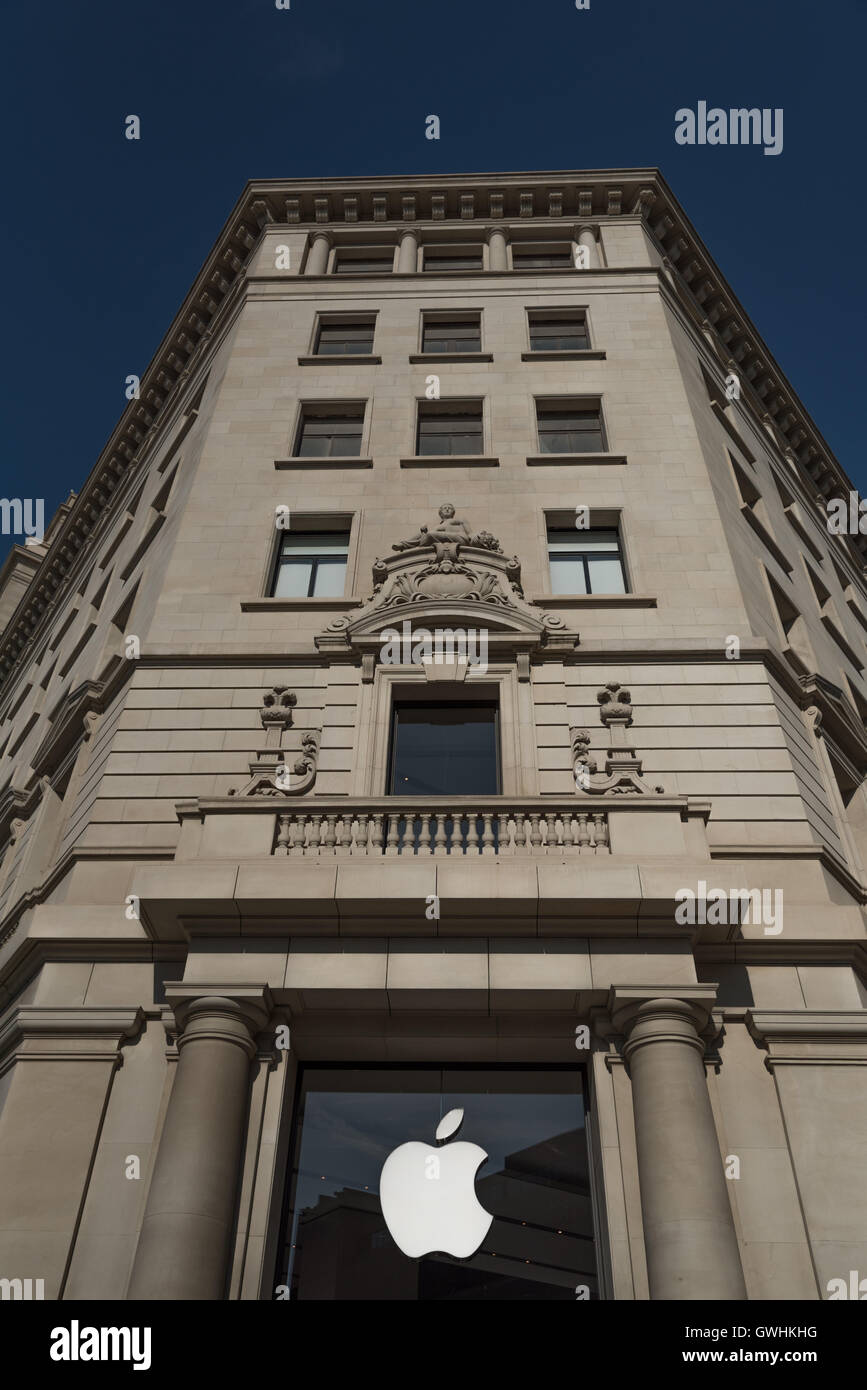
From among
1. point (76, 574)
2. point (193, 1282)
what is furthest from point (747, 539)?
point (76, 574)

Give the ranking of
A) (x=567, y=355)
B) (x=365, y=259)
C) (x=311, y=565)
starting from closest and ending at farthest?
(x=311, y=565) → (x=567, y=355) → (x=365, y=259)

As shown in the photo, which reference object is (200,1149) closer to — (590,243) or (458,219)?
(590,243)

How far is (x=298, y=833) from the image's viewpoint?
44.7 feet

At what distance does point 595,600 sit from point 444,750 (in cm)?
450

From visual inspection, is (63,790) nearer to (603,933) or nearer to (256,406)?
(256,406)

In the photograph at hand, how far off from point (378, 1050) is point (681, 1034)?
4102 millimetres

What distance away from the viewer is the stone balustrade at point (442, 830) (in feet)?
43.8

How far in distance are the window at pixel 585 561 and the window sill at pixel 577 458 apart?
6.01ft

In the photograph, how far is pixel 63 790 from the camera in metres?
20.7

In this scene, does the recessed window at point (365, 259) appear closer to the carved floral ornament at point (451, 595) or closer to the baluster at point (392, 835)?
the carved floral ornament at point (451, 595)

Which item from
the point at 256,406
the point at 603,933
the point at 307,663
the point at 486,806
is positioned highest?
the point at 256,406

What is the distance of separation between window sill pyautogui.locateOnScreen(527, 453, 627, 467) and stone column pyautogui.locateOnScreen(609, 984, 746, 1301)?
1318 cm

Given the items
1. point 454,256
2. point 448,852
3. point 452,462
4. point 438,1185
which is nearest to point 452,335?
point 454,256
